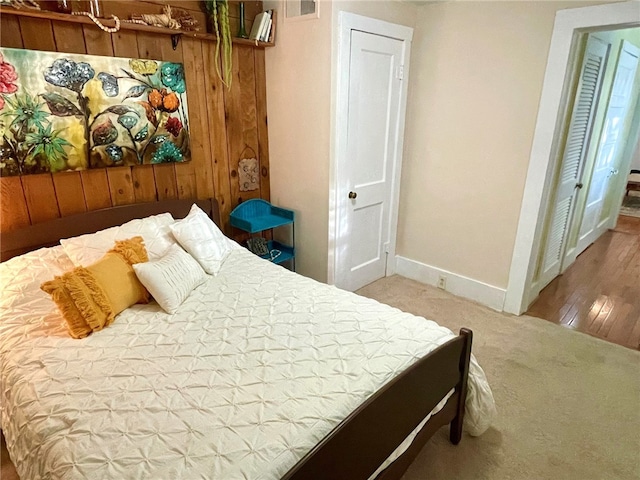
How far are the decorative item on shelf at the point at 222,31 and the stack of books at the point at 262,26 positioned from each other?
21cm

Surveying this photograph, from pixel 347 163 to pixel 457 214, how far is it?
3.40 feet

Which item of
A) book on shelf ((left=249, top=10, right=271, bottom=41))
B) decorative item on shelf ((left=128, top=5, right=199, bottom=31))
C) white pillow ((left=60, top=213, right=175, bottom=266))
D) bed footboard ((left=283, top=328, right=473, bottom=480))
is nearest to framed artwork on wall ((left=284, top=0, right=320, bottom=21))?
book on shelf ((left=249, top=10, right=271, bottom=41))

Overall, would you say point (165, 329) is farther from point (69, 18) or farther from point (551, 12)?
point (551, 12)

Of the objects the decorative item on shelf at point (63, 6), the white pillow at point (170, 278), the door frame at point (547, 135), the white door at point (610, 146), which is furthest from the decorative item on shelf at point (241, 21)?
the white door at point (610, 146)

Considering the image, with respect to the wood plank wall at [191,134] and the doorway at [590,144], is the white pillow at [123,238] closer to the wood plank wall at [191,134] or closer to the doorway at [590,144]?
the wood plank wall at [191,134]

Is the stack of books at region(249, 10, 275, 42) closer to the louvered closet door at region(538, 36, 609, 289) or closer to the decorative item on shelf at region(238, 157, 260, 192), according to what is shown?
the decorative item on shelf at region(238, 157, 260, 192)

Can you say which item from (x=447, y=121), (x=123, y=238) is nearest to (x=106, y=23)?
(x=123, y=238)

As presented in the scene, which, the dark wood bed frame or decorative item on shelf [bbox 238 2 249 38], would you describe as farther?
decorative item on shelf [bbox 238 2 249 38]

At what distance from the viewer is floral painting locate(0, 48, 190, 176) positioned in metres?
1.96

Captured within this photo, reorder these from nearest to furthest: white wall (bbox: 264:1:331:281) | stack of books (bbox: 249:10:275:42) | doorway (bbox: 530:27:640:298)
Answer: white wall (bbox: 264:1:331:281) → stack of books (bbox: 249:10:275:42) → doorway (bbox: 530:27:640:298)

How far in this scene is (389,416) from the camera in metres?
1.30

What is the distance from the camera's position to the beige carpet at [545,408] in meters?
1.73

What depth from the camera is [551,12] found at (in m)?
2.41

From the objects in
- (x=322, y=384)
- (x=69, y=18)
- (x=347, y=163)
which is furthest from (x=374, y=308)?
(x=69, y=18)
